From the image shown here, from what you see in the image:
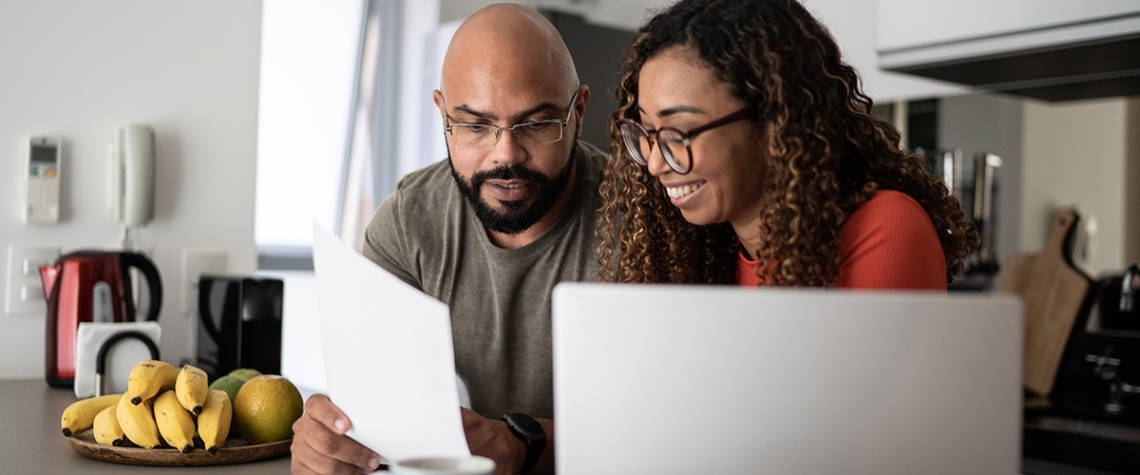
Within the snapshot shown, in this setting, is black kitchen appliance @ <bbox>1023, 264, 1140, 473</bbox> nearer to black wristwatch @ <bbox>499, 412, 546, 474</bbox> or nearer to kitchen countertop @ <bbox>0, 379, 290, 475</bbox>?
black wristwatch @ <bbox>499, 412, 546, 474</bbox>

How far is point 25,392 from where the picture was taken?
5.73 ft

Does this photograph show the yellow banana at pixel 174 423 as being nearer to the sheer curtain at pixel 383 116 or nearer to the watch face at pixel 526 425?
the watch face at pixel 526 425

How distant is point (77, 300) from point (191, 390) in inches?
33.9

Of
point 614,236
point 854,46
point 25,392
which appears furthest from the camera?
point 854,46

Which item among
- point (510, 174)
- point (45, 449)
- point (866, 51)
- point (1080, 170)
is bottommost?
point (45, 449)

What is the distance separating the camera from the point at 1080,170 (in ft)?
8.36

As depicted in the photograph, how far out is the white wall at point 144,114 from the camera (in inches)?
76.4

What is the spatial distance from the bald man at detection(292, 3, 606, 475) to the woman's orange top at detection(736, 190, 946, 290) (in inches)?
23.0

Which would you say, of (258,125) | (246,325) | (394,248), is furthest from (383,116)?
(394,248)

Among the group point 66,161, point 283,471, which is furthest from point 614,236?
point 66,161

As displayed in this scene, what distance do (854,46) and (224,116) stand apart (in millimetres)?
1991

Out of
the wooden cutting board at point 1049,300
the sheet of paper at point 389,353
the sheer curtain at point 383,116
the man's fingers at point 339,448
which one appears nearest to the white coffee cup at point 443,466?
→ the sheet of paper at point 389,353

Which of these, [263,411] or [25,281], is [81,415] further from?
[25,281]

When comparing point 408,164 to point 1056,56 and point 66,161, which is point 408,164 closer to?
point 66,161
